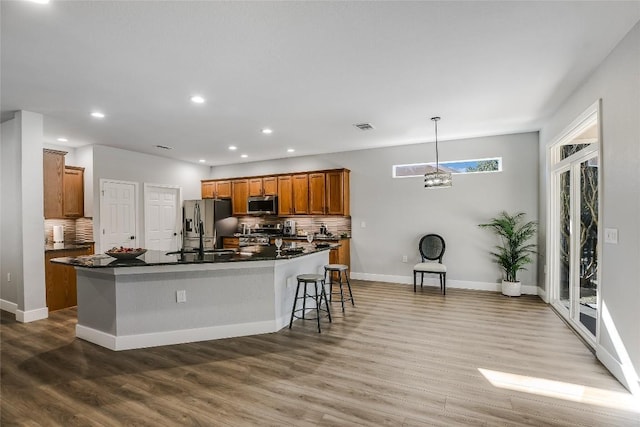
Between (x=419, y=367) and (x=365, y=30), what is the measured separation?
2.80 meters

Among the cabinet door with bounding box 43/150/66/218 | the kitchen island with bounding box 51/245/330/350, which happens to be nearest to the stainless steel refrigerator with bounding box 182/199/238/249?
the cabinet door with bounding box 43/150/66/218

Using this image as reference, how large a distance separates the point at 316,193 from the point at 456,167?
109 inches

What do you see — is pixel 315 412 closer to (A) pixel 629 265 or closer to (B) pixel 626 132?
(A) pixel 629 265

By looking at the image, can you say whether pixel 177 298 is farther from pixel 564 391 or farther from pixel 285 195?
pixel 285 195

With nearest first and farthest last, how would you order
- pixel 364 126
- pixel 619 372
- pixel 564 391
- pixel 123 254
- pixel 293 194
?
pixel 564 391, pixel 619 372, pixel 123 254, pixel 364 126, pixel 293 194

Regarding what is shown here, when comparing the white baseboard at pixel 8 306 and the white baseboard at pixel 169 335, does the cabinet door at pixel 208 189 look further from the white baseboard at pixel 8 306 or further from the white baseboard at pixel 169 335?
the white baseboard at pixel 169 335

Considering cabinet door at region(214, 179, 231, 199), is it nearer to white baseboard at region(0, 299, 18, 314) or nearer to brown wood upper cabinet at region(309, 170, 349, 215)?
brown wood upper cabinet at region(309, 170, 349, 215)

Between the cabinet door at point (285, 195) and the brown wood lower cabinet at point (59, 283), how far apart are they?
3750 millimetres

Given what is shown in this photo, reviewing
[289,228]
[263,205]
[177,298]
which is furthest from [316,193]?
[177,298]

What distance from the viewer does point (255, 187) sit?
743 cm

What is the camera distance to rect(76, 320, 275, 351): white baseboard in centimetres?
318

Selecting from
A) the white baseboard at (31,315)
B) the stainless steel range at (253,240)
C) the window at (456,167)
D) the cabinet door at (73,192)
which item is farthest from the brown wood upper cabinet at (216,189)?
the white baseboard at (31,315)

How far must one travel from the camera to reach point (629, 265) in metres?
2.40

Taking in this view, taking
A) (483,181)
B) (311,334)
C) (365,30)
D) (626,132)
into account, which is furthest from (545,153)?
(311,334)
